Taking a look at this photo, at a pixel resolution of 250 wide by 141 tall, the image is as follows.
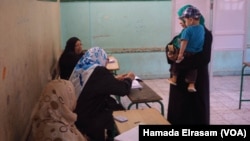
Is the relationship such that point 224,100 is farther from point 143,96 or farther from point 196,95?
point 143,96

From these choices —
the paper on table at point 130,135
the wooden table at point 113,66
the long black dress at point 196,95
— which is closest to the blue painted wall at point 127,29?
the wooden table at point 113,66

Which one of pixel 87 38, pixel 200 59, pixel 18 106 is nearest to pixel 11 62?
pixel 18 106

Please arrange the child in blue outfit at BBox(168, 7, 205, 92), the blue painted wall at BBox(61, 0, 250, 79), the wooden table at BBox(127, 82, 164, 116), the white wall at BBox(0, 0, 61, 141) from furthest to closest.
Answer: the blue painted wall at BBox(61, 0, 250, 79) < the child in blue outfit at BBox(168, 7, 205, 92) < the wooden table at BBox(127, 82, 164, 116) < the white wall at BBox(0, 0, 61, 141)

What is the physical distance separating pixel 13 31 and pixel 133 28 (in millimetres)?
4654

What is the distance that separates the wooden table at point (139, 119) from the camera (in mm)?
2361

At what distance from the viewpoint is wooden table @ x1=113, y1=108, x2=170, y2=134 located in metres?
2.36

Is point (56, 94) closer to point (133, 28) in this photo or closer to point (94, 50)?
point (94, 50)

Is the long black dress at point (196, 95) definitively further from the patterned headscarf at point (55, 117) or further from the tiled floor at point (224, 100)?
the patterned headscarf at point (55, 117)

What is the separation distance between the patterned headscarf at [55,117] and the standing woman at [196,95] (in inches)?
59.4

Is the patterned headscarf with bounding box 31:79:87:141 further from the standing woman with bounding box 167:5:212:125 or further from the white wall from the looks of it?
the standing woman with bounding box 167:5:212:125

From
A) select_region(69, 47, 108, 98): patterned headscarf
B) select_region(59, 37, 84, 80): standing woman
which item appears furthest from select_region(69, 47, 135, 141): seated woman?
select_region(59, 37, 84, 80): standing woman

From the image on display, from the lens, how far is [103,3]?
6.03 metres

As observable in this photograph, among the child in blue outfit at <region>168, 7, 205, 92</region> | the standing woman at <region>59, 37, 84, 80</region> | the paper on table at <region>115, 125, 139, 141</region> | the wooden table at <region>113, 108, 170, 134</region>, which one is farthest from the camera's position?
the standing woman at <region>59, 37, 84, 80</region>

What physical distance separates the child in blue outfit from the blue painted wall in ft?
10.1
